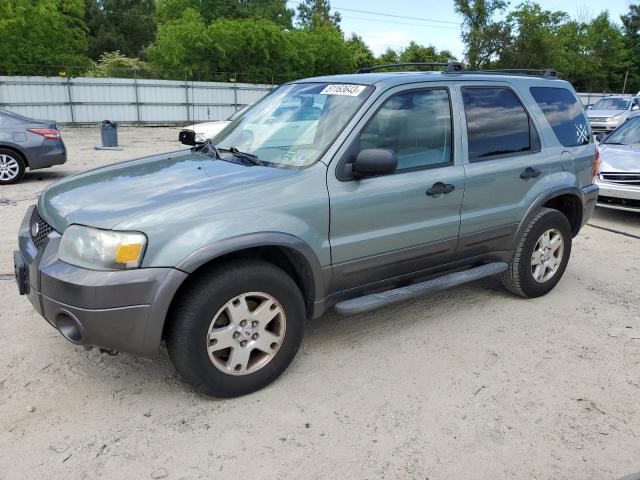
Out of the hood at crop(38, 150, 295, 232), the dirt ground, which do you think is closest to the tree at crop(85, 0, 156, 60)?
the hood at crop(38, 150, 295, 232)

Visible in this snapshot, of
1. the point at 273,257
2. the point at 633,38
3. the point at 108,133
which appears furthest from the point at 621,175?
the point at 633,38

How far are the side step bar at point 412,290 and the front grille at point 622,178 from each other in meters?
4.35

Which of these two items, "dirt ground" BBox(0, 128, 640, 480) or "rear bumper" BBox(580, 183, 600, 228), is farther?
"rear bumper" BBox(580, 183, 600, 228)

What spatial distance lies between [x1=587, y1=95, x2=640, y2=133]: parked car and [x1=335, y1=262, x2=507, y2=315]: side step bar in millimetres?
16295

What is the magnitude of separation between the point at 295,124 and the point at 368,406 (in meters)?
1.87

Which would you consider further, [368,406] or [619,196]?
[619,196]

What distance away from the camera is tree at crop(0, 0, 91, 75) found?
82.7ft

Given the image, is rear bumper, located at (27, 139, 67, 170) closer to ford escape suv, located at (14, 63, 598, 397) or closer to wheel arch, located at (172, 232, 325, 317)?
ford escape suv, located at (14, 63, 598, 397)

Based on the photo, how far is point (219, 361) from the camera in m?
3.06

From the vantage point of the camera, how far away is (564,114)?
15.4 ft

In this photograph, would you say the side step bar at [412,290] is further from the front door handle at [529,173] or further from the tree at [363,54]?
the tree at [363,54]

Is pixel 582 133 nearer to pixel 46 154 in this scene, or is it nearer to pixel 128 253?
pixel 128 253

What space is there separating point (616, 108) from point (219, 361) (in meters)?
21.4

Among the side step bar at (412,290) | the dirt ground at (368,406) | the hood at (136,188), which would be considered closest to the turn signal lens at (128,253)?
the hood at (136,188)
